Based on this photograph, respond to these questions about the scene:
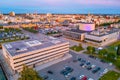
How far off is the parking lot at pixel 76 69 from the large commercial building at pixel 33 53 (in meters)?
2.77

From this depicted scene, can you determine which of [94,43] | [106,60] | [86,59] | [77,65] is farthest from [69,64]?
[94,43]

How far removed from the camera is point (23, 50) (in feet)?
95.0

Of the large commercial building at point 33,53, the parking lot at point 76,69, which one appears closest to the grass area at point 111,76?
the parking lot at point 76,69

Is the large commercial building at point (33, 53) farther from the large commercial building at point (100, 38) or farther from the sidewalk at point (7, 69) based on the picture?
the large commercial building at point (100, 38)

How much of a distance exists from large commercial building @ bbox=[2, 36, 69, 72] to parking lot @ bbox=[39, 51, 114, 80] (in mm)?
2765

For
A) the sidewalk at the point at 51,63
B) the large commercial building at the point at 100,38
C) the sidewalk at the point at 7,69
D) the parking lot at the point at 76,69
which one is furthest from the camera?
the large commercial building at the point at 100,38

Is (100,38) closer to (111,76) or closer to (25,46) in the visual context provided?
(111,76)

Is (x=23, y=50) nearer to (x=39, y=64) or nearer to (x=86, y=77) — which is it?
(x=39, y=64)

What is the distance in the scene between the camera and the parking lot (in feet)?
86.5

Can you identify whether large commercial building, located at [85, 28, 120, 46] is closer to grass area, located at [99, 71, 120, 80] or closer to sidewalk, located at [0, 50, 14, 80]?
grass area, located at [99, 71, 120, 80]

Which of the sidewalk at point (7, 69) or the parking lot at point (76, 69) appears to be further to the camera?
the parking lot at point (76, 69)

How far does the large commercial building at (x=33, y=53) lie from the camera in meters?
26.9

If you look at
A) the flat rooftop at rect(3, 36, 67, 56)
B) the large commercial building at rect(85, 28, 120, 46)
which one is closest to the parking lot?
the flat rooftop at rect(3, 36, 67, 56)

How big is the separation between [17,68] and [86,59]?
18299 millimetres
